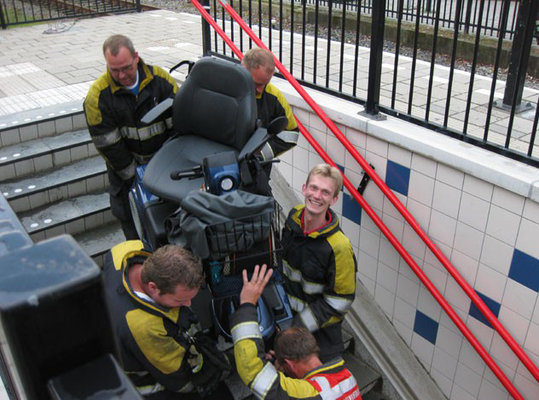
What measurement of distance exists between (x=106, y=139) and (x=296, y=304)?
1622mm

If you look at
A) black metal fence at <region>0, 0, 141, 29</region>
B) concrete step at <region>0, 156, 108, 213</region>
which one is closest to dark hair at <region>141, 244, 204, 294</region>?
concrete step at <region>0, 156, 108, 213</region>

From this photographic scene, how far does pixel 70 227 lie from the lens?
4.05m

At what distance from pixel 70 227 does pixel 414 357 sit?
2.78m

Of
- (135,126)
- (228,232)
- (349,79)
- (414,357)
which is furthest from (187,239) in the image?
(349,79)

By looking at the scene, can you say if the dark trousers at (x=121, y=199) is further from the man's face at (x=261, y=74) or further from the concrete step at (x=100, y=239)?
the man's face at (x=261, y=74)

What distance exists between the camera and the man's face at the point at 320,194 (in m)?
2.77

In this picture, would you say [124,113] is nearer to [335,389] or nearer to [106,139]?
[106,139]

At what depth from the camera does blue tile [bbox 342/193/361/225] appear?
3869 mm

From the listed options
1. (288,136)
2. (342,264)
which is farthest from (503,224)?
(288,136)

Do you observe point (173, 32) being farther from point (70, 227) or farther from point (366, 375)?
point (366, 375)

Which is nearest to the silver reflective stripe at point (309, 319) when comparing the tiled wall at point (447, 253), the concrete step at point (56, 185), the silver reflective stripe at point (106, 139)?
the tiled wall at point (447, 253)

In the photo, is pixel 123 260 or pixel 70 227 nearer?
pixel 123 260

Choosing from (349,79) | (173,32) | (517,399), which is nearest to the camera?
(517,399)

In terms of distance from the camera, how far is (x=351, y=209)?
3.92m
